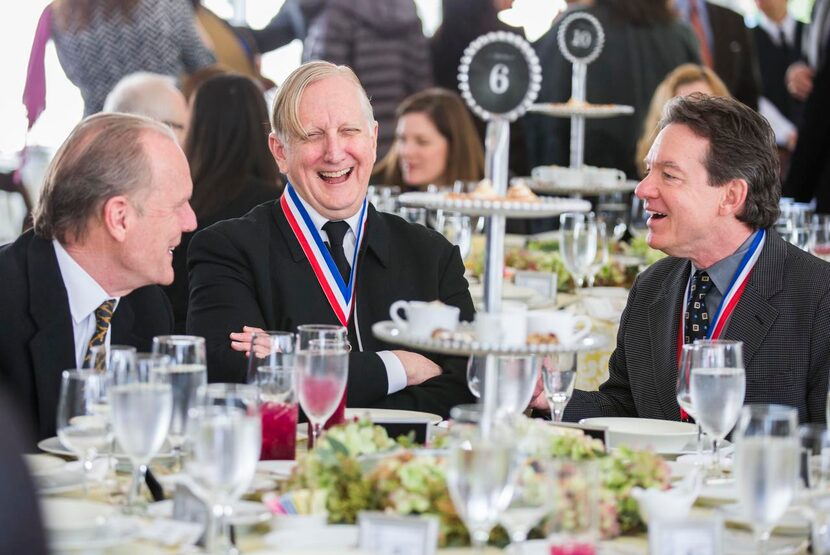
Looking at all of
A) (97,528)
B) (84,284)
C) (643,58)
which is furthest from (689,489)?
(643,58)

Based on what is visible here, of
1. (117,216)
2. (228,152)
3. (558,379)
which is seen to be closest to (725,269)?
(558,379)

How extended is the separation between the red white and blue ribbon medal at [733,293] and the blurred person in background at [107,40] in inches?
183

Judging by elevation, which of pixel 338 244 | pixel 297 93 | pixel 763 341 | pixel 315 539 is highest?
pixel 297 93

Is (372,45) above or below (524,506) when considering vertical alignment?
above

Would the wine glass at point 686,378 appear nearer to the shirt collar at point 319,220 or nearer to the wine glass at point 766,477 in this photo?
the wine glass at point 766,477

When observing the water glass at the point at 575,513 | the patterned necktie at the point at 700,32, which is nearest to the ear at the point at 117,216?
the water glass at the point at 575,513

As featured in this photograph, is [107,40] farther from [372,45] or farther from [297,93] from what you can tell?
[297,93]

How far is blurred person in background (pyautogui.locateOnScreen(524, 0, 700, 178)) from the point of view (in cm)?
926

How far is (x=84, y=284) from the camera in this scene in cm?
283

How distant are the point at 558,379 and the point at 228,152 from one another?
8.88ft

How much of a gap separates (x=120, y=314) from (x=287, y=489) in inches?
42.0

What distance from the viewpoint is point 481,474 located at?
1.65 m

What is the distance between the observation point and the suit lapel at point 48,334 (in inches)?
106

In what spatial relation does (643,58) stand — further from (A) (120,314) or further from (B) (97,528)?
(B) (97,528)
